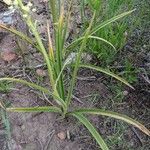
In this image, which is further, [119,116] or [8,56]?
[8,56]

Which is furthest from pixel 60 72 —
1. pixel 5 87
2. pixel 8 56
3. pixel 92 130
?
pixel 8 56

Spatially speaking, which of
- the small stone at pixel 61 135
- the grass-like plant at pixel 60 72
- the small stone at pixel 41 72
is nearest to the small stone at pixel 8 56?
the small stone at pixel 41 72


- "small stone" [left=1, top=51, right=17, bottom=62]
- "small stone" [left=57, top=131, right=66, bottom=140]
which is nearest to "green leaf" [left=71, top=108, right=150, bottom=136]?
"small stone" [left=57, top=131, right=66, bottom=140]

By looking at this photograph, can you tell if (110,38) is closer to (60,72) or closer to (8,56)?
(60,72)

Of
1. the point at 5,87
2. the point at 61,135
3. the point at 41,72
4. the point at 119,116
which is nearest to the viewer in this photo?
the point at 119,116

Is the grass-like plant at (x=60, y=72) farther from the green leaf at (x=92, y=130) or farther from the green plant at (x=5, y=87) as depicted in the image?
the green plant at (x=5, y=87)

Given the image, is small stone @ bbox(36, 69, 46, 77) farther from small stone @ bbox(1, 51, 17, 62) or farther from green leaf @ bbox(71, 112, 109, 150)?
green leaf @ bbox(71, 112, 109, 150)

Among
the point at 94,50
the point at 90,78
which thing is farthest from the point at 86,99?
the point at 94,50

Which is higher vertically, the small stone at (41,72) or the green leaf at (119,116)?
the green leaf at (119,116)

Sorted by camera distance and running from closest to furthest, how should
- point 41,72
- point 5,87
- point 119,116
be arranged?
point 119,116, point 5,87, point 41,72
